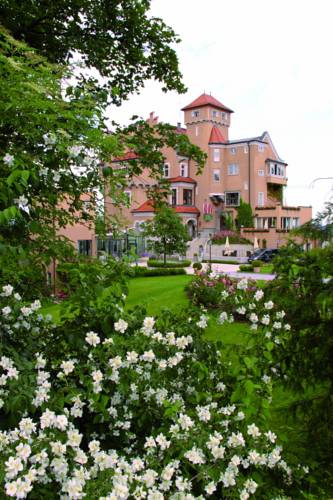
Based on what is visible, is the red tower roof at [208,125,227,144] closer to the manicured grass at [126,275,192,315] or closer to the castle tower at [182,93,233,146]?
the castle tower at [182,93,233,146]

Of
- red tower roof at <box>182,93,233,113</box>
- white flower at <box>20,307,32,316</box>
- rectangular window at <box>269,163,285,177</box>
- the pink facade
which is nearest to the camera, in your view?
white flower at <box>20,307,32,316</box>

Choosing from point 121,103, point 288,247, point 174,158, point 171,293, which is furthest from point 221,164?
point 288,247

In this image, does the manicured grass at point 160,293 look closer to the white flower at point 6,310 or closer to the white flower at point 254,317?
the white flower at point 254,317

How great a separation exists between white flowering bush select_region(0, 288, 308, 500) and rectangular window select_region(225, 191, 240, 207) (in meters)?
41.5

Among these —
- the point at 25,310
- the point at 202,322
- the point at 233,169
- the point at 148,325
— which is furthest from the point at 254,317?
the point at 233,169

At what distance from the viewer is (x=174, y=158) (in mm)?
44469

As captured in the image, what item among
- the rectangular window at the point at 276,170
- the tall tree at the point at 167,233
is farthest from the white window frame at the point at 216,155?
the tall tree at the point at 167,233

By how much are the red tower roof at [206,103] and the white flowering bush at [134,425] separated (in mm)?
42688

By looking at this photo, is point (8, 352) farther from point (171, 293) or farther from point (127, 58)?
point (171, 293)

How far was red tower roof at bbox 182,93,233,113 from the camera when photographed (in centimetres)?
4294

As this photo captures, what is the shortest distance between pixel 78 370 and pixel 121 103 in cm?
845

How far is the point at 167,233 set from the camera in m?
28.4

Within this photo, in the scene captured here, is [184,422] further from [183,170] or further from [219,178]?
A: [183,170]

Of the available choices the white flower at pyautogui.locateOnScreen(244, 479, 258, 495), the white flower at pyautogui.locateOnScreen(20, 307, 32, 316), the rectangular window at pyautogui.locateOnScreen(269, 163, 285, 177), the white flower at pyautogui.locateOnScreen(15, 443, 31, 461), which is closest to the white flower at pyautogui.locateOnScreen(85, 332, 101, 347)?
the white flower at pyautogui.locateOnScreen(20, 307, 32, 316)
